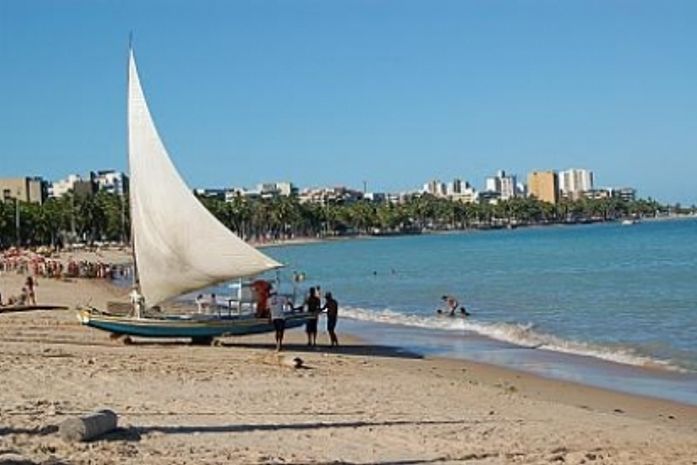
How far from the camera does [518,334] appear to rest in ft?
87.1

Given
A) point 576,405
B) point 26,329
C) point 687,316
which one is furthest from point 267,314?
point 687,316

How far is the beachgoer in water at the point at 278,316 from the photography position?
20.5m

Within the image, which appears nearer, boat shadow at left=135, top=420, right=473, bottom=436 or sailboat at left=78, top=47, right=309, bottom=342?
boat shadow at left=135, top=420, right=473, bottom=436

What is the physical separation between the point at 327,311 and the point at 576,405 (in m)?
8.39

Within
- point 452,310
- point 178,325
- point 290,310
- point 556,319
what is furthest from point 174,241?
point 452,310

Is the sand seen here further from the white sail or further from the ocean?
the ocean

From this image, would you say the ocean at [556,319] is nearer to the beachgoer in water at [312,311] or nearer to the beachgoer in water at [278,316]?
the beachgoer in water at [312,311]

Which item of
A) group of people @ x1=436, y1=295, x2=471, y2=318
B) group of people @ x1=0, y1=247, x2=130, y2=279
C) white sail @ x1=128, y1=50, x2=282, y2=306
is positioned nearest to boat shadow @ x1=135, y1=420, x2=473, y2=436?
white sail @ x1=128, y1=50, x2=282, y2=306

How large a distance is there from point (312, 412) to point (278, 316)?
865cm

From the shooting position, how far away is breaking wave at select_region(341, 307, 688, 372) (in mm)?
21203

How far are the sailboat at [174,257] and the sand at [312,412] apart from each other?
0.93 metres

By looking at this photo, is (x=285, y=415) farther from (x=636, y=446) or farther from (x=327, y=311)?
(x=327, y=311)

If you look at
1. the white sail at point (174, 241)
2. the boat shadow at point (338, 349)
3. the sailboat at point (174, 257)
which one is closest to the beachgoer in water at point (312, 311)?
the sailboat at point (174, 257)

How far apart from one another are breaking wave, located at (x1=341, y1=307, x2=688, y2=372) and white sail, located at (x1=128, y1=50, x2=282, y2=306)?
7088 mm
